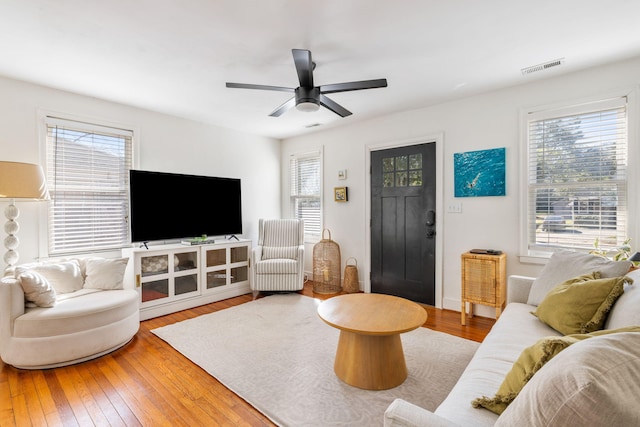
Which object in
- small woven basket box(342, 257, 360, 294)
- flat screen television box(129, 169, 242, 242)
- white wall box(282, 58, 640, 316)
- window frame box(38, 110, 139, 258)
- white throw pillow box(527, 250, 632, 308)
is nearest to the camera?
white throw pillow box(527, 250, 632, 308)

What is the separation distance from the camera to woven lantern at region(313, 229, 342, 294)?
454 centimetres

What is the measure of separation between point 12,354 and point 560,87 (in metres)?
5.11

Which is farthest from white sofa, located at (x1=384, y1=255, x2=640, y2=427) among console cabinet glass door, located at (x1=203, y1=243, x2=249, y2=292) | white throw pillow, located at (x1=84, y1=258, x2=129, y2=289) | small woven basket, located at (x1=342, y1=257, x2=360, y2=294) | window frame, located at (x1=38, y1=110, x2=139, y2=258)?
window frame, located at (x1=38, y1=110, x2=139, y2=258)

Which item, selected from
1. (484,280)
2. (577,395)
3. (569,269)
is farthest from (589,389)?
(484,280)

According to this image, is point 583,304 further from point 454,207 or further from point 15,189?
point 15,189

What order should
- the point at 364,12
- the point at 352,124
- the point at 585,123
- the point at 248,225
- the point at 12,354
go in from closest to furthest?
the point at 364,12 → the point at 12,354 → the point at 585,123 → the point at 352,124 → the point at 248,225

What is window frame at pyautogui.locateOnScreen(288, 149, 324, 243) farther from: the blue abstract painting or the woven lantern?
the blue abstract painting

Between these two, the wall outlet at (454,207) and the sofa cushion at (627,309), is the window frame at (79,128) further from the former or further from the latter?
the sofa cushion at (627,309)

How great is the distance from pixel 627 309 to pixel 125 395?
289 cm

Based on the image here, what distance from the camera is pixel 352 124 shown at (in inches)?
176

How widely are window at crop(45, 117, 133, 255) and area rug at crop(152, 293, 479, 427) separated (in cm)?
135

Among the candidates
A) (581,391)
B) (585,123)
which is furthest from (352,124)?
(581,391)

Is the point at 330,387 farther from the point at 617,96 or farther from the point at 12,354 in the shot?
the point at 617,96

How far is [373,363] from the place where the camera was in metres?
2.05
